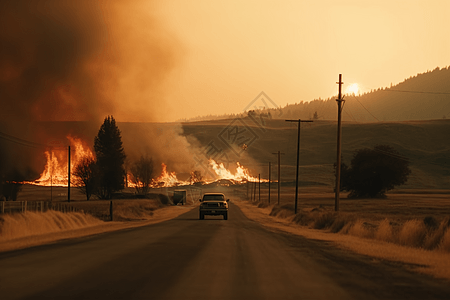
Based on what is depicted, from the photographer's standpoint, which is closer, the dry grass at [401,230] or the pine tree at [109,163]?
the dry grass at [401,230]

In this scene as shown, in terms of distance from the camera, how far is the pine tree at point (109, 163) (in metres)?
95.1

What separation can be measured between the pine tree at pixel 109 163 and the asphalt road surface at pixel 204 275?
78.3 metres

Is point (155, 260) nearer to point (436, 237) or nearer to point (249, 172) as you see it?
point (436, 237)

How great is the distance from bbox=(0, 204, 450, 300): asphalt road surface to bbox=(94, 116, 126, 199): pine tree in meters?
78.3

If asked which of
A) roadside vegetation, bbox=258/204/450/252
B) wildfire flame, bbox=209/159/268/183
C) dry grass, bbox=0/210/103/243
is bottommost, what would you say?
dry grass, bbox=0/210/103/243

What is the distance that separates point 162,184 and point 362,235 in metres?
117

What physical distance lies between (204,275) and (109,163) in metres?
88.0

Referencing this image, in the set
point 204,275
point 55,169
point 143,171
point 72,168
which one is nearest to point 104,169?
point 143,171

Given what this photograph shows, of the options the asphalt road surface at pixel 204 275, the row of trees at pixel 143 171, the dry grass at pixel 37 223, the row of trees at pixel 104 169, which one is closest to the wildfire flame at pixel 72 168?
the row of trees at pixel 104 169

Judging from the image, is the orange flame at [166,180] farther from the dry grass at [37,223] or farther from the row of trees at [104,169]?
the dry grass at [37,223]

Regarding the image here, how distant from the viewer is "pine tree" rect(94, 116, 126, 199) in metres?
95.1

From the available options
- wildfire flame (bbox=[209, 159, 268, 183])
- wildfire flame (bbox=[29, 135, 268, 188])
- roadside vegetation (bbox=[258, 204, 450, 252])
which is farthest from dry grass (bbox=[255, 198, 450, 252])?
wildfire flame (bbox=[209, 159, 268, 183])

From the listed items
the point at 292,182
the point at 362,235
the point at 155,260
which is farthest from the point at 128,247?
the point at 292,182

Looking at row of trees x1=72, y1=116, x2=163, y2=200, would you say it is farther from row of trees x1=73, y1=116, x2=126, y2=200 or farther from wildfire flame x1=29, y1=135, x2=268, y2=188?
wildfire flame x1=29, y1=135, x2=268, y2=188
